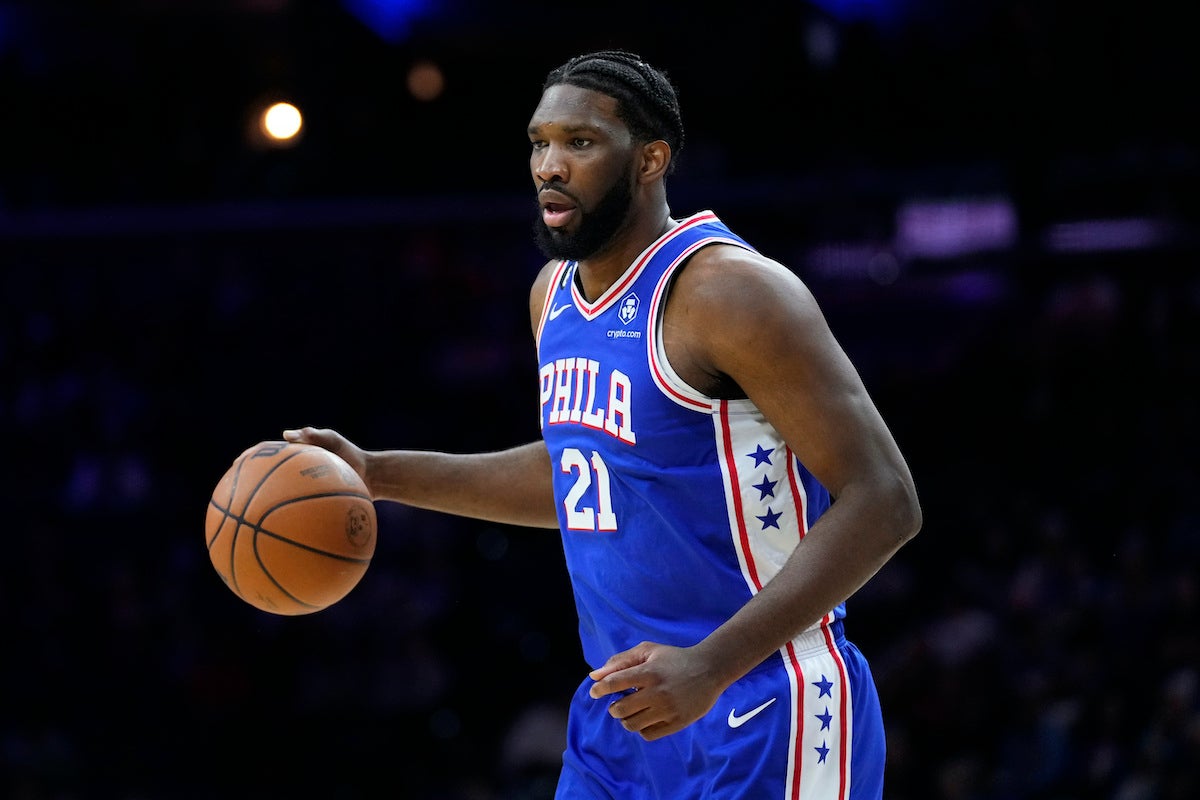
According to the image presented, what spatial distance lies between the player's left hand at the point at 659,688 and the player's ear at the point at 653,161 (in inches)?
47.2

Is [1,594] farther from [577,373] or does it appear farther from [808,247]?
[577,373]

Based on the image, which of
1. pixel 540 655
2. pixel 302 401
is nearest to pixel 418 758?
pixel 540 655

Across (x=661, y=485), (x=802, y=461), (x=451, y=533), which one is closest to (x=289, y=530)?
(x=661, y=485)

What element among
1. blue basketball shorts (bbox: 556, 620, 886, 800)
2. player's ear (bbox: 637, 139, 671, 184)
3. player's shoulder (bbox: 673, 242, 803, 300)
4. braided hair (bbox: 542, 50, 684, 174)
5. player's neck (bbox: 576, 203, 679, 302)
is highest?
braided hair (bbox: 542, 50, 684, 174)

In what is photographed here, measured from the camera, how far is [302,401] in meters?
10.3

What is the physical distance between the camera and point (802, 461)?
284 centimetres

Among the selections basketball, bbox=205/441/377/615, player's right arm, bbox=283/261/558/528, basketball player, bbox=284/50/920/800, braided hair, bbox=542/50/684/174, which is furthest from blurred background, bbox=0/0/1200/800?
braided hair, bbox=542/50/684/174

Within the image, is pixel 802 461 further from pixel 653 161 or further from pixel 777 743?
pixel 653 161

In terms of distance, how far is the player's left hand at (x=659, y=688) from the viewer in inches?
100

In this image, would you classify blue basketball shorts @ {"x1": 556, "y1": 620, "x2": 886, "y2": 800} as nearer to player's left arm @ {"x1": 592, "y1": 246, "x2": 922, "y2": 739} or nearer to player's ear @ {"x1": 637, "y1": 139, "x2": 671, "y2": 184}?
player's left arm @ {"x1": 592, "y1": 246, "x2": 922, "y2": 739}

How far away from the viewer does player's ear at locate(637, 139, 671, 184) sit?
3.31 metres

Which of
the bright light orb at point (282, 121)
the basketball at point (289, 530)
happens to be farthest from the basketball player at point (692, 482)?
the bright light orb at point (282, 121)

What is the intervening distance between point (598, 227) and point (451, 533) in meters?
6.68

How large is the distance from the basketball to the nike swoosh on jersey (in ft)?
3.20
